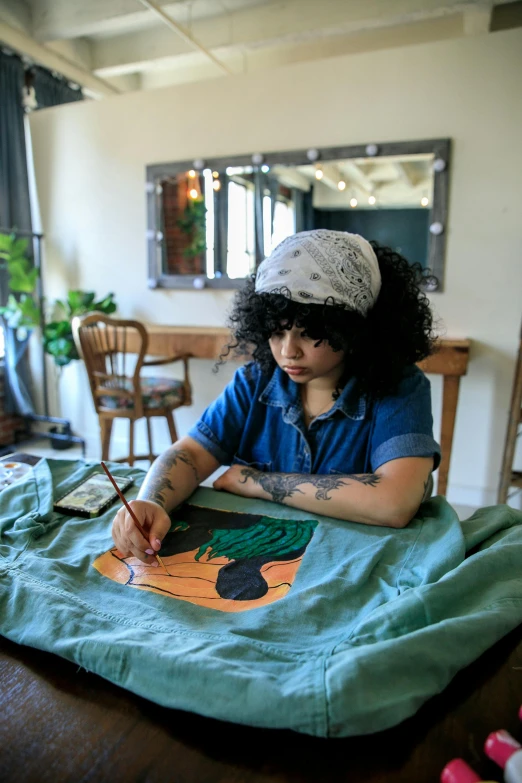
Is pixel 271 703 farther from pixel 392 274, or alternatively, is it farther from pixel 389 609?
pixel 392 274

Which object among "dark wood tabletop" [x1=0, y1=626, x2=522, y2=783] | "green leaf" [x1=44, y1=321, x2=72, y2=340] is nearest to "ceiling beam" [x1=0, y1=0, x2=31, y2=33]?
"green leaf" [x1=44, y1=321, x2=72, y2=340]

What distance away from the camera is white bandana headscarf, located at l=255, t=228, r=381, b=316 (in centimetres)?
103

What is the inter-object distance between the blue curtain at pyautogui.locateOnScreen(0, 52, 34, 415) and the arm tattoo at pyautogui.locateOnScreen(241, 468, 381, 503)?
3258mm

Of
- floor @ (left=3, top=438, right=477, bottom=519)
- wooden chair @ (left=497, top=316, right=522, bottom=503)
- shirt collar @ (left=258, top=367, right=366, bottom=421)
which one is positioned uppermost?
shirt collar @ (left=258, top=367, right=366, bottom=421)

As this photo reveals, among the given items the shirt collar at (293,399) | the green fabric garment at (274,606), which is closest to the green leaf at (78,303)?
the shirt collar at (293,399)

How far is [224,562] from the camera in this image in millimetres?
801

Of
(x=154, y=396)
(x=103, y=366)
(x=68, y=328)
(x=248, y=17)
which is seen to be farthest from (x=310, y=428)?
(x=248, y=17)

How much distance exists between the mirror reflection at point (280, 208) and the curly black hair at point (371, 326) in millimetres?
1594

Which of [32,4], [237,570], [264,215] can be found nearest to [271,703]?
[237,570]

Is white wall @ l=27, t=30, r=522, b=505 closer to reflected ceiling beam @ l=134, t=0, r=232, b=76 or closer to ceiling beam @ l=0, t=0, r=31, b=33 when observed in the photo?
reflected ceiling beam @ l=134, t=0, r=232, b=76

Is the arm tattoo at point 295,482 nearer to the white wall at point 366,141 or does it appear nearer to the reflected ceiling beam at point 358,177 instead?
the white wall at point 366,141

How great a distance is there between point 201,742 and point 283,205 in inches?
118

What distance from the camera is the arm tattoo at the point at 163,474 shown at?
0.98 m

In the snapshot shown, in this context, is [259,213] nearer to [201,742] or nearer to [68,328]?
[68,328]
